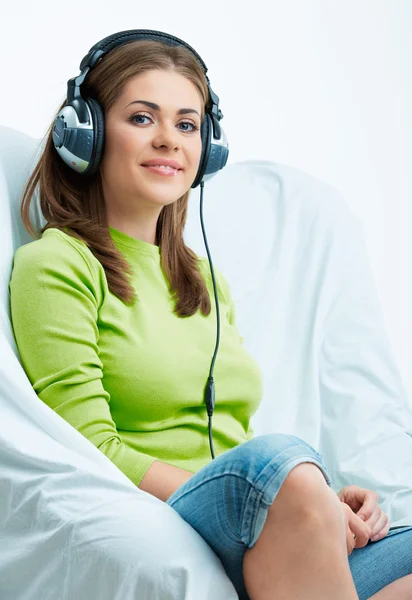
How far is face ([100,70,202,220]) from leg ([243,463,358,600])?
70cm

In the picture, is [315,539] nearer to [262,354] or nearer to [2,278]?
[2,278]

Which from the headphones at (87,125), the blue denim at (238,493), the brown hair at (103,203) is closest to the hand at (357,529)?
the blue denim at (238,493)

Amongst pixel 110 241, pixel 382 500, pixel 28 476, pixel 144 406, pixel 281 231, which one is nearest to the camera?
pixel 28 476

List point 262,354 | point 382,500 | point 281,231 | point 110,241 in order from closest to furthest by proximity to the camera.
Result: point 110,241 < point 382,500 < point 262,354 < point 281,231

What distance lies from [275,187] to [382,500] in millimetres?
820

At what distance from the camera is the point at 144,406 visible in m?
1.49

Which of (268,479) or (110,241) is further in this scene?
(110,241)

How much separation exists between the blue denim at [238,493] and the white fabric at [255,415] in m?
0.03

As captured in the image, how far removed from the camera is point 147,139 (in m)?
1.65

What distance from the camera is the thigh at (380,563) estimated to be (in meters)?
1.41

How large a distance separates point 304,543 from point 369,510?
43 centimetres

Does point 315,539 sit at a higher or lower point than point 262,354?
higher

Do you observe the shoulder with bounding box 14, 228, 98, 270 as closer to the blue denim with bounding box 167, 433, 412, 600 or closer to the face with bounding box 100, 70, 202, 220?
the face with bounding box 100, 70, 202, 220

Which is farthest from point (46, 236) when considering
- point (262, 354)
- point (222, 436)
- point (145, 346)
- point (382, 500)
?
point (382, 500)
